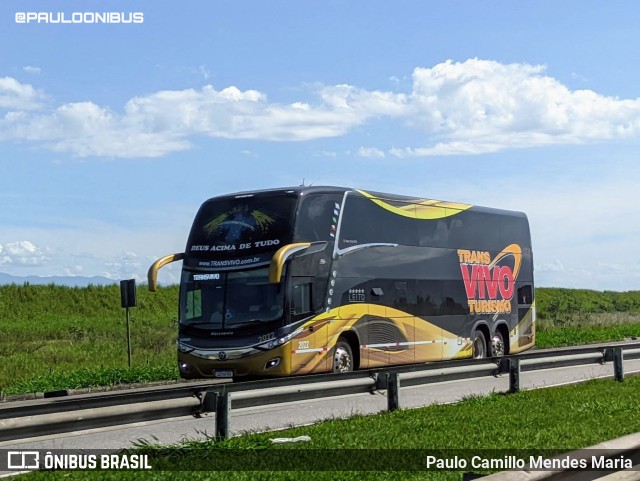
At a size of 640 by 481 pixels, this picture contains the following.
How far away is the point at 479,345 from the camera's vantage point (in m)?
28.7

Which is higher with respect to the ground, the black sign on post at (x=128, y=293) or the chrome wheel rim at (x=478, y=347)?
the black sign on post at (x=128, y=293)

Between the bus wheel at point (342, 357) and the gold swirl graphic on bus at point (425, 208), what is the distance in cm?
345

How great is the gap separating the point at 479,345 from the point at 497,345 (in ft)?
3.26

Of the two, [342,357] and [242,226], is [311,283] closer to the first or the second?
[242,226]

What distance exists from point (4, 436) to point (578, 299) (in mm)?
92952

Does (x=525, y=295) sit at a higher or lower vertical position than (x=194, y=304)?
lower

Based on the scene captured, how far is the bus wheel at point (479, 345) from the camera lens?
28344mm

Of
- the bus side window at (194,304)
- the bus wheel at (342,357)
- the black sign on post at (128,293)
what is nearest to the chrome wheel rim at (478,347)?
the bus wheel at (342,357)

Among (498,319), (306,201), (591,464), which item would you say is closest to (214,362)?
(306,201)

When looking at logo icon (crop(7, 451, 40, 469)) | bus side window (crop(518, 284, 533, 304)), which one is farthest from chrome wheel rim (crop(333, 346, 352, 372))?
logo icon (crop(7, 451, 40, 469))

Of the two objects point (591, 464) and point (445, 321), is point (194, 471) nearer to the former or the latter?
point (591, 464)

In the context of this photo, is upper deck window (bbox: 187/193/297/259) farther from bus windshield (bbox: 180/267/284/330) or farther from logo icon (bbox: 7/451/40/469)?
logo icon (bbox: 7/451/40/469)

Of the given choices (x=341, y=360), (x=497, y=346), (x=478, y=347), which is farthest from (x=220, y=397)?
(x=497, y=346)

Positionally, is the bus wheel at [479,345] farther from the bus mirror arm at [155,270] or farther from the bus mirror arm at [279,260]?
the bus mirror arm at [155,270]
